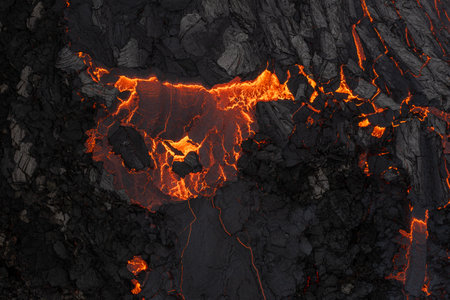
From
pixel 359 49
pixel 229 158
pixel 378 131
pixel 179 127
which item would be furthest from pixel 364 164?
pixel 179 127

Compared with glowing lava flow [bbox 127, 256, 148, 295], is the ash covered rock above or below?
above

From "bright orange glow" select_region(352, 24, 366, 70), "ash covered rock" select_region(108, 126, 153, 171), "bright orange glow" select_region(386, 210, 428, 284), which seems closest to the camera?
"ash covered rock" select_region(108, 126, 153, 171)

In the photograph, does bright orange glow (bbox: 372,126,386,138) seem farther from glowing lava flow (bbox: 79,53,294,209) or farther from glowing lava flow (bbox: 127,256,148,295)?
glowing lava flow (bbox: 127,256,148,295)

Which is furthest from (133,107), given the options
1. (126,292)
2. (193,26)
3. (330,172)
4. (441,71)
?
(441,71)

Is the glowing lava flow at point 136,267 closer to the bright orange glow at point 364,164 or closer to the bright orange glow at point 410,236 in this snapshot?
the bright orange glow at point 364,164

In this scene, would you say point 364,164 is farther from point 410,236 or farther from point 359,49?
point 359,49

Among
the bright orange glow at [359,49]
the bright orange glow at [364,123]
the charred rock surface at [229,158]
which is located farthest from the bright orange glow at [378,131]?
the bright orange glow at [359,49]

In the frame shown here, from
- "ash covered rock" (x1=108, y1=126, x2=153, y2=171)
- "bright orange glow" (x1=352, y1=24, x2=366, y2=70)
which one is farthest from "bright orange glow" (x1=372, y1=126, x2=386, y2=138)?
"ash covered rock" (x1=108, y1=126, x2=153, y2=171)
